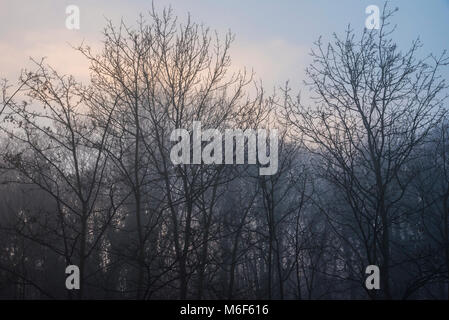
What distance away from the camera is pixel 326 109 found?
5824mm

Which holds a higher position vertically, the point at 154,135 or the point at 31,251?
the point at 154,135

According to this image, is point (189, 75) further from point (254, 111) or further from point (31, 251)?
point (31, 251)

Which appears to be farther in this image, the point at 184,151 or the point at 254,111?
the point at 254,111

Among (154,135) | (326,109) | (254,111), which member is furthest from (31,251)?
(326,109)

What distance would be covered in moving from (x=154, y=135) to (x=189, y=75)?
3.52ft
